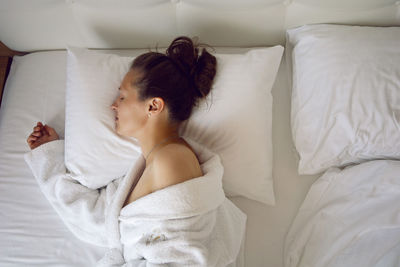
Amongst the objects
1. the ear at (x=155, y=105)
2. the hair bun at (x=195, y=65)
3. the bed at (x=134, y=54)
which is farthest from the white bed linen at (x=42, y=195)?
the ear at (x=155, y=105)

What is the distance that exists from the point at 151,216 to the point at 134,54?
66 cm

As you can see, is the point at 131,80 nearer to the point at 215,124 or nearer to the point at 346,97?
the point at 215,124

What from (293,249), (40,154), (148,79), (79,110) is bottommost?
(293,249)

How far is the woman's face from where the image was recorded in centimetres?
86

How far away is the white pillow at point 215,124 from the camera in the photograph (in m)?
0.92

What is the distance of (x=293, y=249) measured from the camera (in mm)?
867

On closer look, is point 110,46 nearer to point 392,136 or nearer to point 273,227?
point 273,227

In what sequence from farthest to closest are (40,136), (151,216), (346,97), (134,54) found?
(134,54)
(40,136)
(346,97)
(151,216)

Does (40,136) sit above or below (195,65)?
below

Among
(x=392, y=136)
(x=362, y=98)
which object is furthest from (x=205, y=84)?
(x=392, y=136)

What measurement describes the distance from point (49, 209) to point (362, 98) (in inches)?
42.0

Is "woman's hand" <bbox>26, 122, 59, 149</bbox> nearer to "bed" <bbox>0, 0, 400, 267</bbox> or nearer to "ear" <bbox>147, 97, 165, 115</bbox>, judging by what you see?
"bed" <bbox>0, 0, 400, 267</bbox>

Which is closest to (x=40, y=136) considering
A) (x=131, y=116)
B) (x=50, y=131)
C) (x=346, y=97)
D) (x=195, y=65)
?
(x=50, y=131)

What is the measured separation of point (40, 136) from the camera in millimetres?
982
